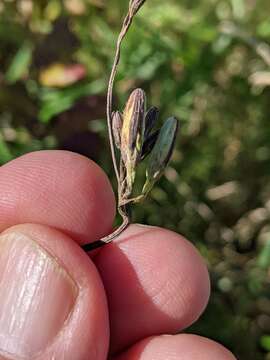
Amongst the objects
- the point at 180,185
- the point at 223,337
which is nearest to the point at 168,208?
the point at 180,185

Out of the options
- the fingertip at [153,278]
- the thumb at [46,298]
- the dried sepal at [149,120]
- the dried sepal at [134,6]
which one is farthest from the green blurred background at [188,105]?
the dried sepal at [134,6]

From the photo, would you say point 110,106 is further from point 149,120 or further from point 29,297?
point 29,297

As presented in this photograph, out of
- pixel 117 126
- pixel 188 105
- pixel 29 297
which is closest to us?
pixel 117 126

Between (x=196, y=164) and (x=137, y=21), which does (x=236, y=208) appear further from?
(x=137, y=21)

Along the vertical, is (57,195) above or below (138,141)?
below

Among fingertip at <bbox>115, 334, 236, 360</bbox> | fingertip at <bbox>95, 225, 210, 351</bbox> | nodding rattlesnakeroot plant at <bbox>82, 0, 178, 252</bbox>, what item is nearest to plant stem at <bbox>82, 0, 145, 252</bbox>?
nodding rattlesnakeroot plant at <bbox>82, 0, 178, 252</bbox>

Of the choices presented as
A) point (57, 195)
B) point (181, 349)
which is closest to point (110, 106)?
point (57, 195)

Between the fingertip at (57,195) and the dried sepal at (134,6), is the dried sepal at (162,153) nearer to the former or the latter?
the dried sepal at (134,6)
